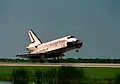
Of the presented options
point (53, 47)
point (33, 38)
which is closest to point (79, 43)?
point (53, 47)

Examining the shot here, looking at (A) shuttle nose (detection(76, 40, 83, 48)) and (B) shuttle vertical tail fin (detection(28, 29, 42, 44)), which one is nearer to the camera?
(A) shuttle nose (detection(76, 40, 83, 48))

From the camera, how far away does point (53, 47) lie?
101 meters

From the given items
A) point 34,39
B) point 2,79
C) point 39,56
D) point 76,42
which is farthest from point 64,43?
point 2,79

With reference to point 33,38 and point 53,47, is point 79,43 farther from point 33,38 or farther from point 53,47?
point 33,38

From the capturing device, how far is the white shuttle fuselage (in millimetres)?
96562

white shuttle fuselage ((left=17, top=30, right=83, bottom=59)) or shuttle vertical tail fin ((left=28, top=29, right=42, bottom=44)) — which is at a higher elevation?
shuttle vertical tail fin ((left=28, top=29, right=42, bottom=44))

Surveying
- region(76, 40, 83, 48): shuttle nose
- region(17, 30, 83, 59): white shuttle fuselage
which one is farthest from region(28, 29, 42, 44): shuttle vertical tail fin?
region(76, 40, 83, 48): shuttle nose

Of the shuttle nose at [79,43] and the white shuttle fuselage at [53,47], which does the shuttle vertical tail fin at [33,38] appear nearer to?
the white shuttle fuselage at [53,47]

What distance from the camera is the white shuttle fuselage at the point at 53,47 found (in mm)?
96562

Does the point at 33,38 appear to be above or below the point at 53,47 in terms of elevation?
above

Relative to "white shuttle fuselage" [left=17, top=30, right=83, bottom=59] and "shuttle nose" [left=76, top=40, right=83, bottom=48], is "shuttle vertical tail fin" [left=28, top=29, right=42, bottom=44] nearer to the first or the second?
"white shuttle fuselage" [left=17, top=30, right=83, bottom=59]

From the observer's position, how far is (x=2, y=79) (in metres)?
57.6

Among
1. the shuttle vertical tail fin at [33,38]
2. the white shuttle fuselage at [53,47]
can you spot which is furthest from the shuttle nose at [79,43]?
the shuttle vertical tail fin at [33,38]

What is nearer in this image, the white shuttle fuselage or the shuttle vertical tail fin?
the white shuttle fuselage
